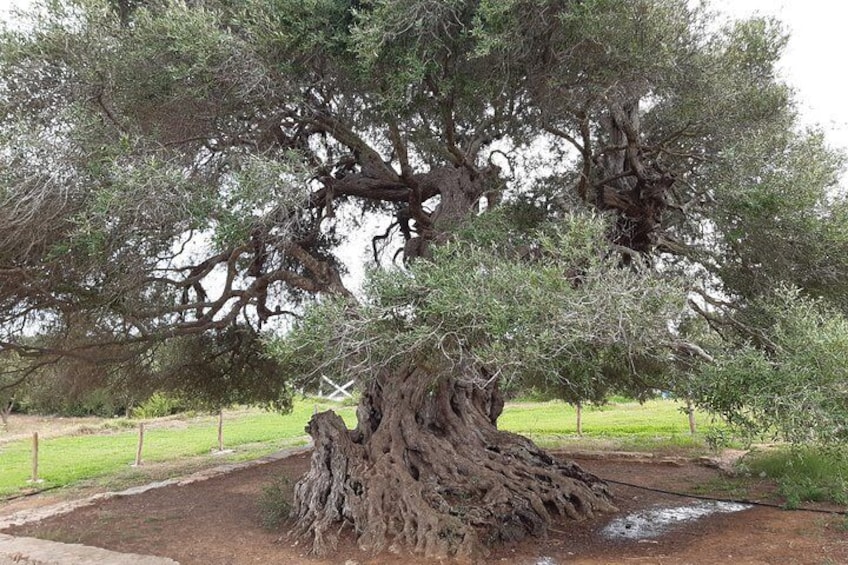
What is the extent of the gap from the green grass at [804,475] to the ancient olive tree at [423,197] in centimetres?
233

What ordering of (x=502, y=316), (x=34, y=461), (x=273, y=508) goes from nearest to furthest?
(x=502, y=316) → (x=273, y=508) → (x=34, y=461)

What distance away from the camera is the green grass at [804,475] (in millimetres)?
7590

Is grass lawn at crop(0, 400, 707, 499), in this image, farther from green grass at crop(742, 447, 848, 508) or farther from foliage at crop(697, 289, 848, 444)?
foliage at crop(697, 289, 848, 444)

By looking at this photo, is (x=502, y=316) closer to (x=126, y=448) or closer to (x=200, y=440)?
(x=126, y=448)

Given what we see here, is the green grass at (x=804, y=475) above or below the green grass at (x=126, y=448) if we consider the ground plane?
above

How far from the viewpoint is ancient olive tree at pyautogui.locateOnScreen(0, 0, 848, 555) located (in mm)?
4895

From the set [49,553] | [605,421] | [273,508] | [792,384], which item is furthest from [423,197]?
[605,421]

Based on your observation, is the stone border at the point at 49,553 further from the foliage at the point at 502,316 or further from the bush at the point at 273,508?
the foliage at the point at 502,316

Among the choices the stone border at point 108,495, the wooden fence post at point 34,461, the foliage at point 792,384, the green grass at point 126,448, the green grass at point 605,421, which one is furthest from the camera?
the green grass at point 605,421

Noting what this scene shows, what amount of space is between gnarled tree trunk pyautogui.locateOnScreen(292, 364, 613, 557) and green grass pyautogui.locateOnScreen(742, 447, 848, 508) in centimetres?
249

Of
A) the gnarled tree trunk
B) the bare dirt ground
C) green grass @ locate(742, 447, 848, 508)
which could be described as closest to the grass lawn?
green grass @ locate(742, 447, 848, 508)

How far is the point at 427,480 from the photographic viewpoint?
722cm

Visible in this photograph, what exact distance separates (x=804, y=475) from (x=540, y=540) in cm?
463

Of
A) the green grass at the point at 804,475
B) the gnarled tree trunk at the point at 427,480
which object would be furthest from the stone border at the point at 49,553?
the green grass at the point at 804,475
